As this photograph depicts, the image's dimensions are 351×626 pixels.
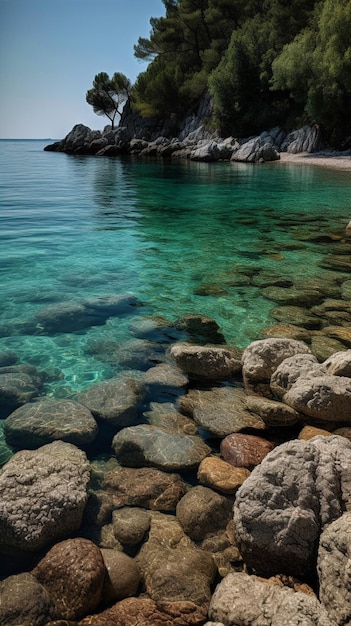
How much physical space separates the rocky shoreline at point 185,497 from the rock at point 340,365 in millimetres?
23

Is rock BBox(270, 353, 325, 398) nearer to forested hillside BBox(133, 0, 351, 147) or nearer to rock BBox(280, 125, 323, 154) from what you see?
forested hillside BBox(133, 0, 351, 147)

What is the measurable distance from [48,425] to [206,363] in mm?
2132

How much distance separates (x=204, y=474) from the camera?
4070 millimetres

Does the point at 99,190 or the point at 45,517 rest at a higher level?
the point at 99,190

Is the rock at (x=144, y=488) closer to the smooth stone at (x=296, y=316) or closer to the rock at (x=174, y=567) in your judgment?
the rock at (x=174, y=567)

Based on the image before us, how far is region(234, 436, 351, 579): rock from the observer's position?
10.2 feet

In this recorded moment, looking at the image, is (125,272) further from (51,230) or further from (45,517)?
(45,517)

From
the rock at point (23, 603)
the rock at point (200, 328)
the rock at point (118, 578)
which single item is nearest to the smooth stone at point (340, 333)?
the rock at point (200, 328)

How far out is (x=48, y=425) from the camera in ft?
15.4

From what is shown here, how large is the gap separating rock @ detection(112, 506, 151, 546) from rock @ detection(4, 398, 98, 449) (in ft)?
3.36

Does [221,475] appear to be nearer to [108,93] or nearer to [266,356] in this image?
[266,356]

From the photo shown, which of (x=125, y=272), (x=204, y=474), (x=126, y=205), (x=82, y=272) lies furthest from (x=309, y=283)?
(x=126, y=205)

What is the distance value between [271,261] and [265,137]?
4725cm

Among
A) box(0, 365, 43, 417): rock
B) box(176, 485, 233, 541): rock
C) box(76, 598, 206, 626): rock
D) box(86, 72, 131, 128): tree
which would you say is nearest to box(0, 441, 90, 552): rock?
box(76, 598, 206, 626): rock
